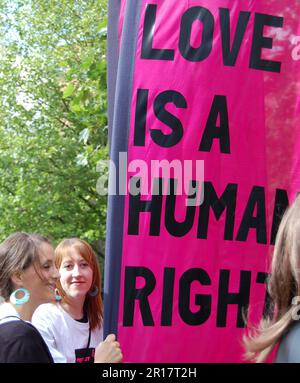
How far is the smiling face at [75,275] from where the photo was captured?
4281 mm

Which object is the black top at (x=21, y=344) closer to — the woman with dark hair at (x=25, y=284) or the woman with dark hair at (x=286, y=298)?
the woman with dark hair at (x=25, y=284)

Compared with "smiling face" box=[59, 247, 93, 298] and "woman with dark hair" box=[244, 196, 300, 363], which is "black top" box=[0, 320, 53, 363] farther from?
"smiling face" box=[59, 247, 93, 298]

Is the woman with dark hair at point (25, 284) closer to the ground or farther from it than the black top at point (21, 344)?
farther from it

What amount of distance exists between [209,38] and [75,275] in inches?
57.9

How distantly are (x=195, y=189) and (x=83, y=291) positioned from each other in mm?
1127

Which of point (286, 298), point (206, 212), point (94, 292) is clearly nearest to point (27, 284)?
point (206, 212)

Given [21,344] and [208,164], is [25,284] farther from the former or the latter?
[208,164]

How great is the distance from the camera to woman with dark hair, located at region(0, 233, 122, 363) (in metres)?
3.08

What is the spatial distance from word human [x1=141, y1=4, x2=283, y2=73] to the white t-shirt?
1.39m

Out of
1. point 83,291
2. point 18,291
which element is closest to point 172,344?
point 18,291

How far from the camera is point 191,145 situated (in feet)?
11.4

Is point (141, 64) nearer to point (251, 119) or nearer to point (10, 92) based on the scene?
point (251, 119)

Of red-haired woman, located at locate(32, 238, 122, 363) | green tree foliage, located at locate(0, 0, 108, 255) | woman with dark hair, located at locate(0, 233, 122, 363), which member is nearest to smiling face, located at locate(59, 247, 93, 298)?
red-haired woman, located at locate(32, 238, 122, 363)

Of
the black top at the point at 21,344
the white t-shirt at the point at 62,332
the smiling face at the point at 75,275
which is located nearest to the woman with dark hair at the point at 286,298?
the black top at the point at 21,344
